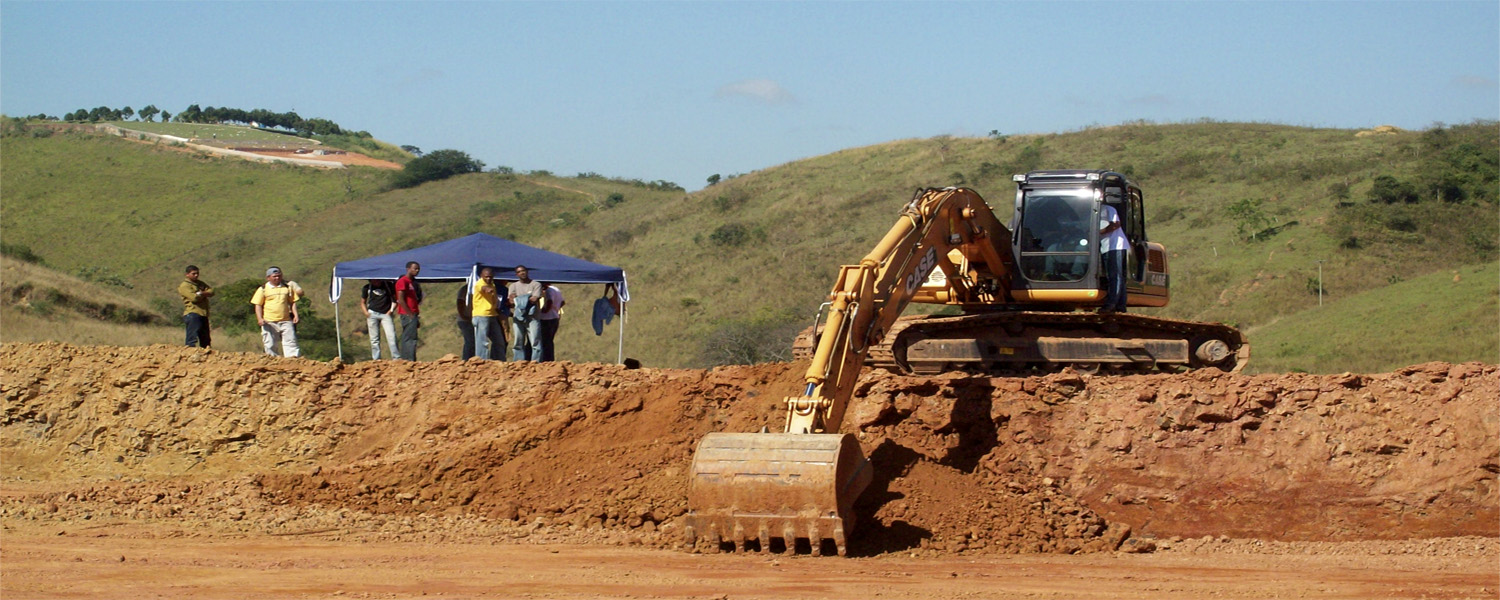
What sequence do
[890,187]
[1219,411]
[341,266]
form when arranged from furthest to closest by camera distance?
[890,187] → [341,266] → [1219,411]

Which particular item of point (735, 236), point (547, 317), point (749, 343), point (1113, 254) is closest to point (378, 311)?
point (547, 317)

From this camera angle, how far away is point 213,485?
39.0 ft

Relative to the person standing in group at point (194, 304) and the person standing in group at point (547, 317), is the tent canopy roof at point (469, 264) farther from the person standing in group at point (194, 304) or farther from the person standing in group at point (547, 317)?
the person standing in group at point (194, 304)

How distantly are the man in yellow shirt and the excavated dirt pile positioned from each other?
1.97 m

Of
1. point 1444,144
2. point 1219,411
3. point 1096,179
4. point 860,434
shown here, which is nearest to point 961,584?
point 860,434

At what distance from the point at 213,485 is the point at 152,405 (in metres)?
2.41

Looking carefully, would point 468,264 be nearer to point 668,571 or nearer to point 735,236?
point 668,571

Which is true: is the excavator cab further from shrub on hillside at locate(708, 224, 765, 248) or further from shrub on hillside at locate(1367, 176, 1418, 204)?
shrub on hillside at locate(708, 224, 765, 248)

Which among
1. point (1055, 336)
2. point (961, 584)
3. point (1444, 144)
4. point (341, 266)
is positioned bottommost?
point (961, 584)

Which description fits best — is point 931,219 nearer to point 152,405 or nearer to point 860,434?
point 860,434

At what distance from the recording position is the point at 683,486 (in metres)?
10.6

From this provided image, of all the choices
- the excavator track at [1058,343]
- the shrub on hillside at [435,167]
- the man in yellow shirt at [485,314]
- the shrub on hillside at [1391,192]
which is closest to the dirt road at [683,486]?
the excavator track at [1058,343]

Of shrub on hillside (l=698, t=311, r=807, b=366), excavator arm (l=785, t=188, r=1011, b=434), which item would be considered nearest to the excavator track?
excavator arm (l=785, t=188, r=1011, b=434)

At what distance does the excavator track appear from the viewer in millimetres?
12688
